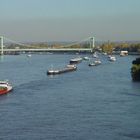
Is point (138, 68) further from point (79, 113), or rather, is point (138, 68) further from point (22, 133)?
point (22, 133)

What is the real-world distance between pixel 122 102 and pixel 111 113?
1.86 meters

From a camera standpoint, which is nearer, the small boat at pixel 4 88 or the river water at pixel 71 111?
the river water at pixel 71 111

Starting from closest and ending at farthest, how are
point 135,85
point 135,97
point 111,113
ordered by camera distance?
point 111,113 → point 135,97 → point 135,85

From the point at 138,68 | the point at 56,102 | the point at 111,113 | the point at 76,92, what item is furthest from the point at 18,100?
the point at 138,68

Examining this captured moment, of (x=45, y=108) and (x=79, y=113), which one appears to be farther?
(x=45, y=108)

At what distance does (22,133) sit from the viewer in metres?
11.3

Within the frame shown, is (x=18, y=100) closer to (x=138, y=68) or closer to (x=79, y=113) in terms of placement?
(x=79, y=113)

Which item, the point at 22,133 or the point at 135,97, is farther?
the point at 135,97

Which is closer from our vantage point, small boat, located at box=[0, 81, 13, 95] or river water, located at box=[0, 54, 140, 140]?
river water, located at box=[0, 54, 140, 140]

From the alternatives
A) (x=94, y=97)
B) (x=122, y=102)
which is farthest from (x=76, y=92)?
(x=122, y=102)

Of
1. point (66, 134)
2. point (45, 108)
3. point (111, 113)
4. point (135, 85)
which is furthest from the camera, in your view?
point (135, 85)

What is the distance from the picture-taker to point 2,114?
1353 cm

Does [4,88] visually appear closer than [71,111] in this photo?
No

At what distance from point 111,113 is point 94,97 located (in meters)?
3.03
